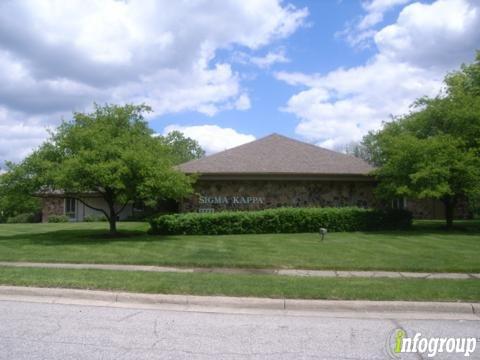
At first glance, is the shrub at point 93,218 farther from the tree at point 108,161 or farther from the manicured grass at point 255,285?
the manicured grass at point 255,285

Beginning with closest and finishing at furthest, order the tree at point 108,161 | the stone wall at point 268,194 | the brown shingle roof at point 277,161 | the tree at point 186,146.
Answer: the tree at point 108,161 → the brown shingle roof at point 277,161 → the stone wall at point 268,194 → the tree at point 186,146

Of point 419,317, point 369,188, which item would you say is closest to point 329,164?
point 369,188

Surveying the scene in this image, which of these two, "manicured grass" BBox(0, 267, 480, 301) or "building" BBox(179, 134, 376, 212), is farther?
"building" BBox(179, 134, 376, 212)

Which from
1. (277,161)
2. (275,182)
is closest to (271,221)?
(275,182)

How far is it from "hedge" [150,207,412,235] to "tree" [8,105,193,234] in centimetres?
149

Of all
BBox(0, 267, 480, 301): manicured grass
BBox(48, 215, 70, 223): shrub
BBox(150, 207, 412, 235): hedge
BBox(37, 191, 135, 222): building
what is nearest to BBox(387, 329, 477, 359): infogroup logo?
BBox(0, 267, 480, 301): manicured grass

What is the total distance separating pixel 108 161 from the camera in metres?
16.6

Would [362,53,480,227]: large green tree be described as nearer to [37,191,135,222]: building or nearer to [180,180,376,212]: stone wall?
[180,180,376,212]: stone wall

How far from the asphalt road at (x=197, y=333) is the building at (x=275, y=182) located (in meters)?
15.7

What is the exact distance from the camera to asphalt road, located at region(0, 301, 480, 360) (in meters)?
5.49

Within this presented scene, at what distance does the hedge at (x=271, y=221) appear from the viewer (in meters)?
19.5

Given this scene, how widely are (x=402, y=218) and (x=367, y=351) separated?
17.3 m

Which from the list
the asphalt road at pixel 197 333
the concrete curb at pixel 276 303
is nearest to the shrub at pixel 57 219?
the concrete curb at pixel 276 303

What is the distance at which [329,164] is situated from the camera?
24.8 metres
